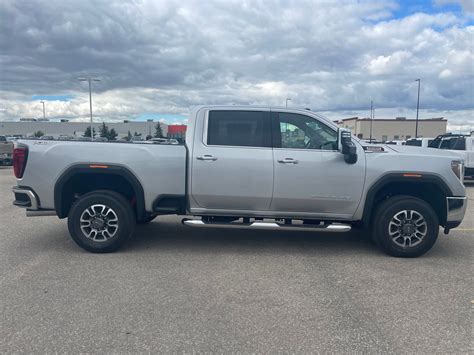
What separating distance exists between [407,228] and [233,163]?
2469mm

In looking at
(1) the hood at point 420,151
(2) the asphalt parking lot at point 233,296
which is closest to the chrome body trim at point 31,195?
(2) the asphalt parking lot at point 233,296

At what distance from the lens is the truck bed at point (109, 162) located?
5410 millimetres

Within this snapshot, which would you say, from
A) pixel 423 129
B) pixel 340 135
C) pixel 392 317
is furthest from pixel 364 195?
pixel 423 129

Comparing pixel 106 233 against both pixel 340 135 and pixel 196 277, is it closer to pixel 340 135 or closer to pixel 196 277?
pixel 196 277

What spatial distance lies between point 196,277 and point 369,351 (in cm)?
213

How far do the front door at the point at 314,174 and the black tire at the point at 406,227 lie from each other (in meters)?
0.42

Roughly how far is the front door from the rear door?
0.16 m

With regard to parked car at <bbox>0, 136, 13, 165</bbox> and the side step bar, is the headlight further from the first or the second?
parked car at <bbox>0, 136, 13, 165</bbox>

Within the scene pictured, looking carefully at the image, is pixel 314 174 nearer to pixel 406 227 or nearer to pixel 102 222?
pixel 406 227

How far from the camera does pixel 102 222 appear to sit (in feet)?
17.9

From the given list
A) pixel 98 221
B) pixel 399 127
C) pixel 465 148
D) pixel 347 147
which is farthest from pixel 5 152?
pixel 399 127

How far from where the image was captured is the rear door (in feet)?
17.6

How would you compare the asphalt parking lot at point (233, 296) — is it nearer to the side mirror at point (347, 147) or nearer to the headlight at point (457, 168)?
the headlight at point (457, 168)

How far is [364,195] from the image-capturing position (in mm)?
5422
